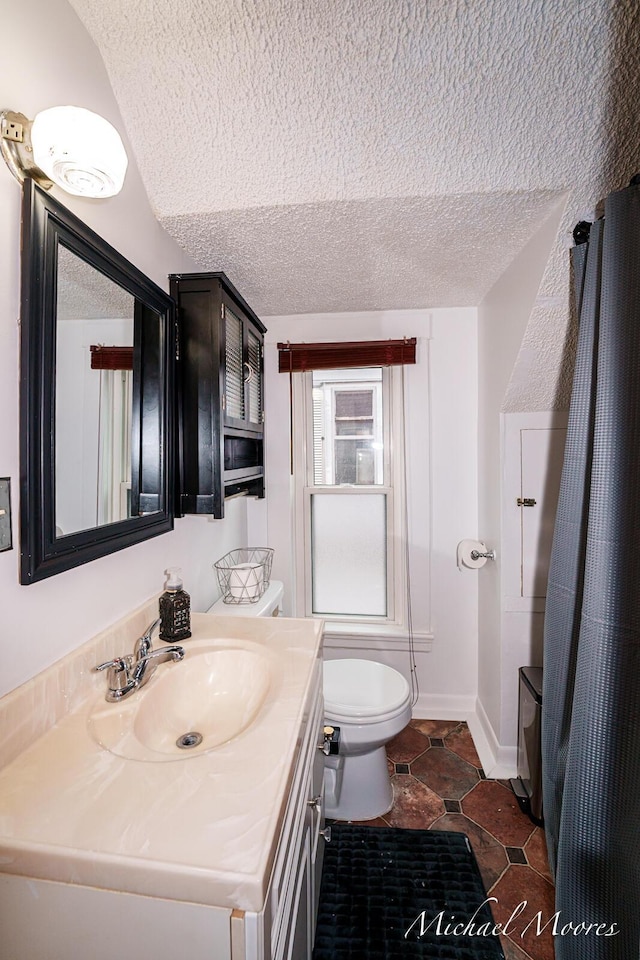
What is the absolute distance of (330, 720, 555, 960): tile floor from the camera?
1253mm

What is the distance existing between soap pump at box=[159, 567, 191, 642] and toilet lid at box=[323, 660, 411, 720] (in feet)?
2.29

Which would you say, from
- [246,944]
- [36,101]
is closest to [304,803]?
[246,944]

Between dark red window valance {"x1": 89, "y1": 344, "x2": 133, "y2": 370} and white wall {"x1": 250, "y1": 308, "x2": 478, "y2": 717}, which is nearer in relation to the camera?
dark red window valance {"x1": 89, "y1": 344, "x2": 133, "y2": 370}

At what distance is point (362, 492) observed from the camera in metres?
2.31

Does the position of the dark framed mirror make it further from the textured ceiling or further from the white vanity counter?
the textured ceiling

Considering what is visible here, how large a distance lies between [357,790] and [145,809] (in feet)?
4.21

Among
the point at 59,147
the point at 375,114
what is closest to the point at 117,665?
the point at 59,147

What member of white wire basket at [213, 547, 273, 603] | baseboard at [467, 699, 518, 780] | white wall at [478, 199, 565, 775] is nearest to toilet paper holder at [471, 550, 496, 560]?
white wall at [478, 199, 565, 775]

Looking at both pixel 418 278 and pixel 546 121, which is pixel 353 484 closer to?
pixel 418 278

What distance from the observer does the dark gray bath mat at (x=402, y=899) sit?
1.17 meters

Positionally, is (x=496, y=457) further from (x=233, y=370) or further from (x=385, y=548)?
(x=233, y=370)

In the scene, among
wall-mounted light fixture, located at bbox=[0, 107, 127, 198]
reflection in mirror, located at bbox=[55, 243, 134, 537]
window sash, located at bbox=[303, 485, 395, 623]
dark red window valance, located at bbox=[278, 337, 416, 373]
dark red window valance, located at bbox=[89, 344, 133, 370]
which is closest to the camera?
wall-mounted light fixture, located at bbox=[0, 107, 127, 198]

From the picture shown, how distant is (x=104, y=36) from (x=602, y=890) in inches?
95.5

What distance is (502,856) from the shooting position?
1.43m
